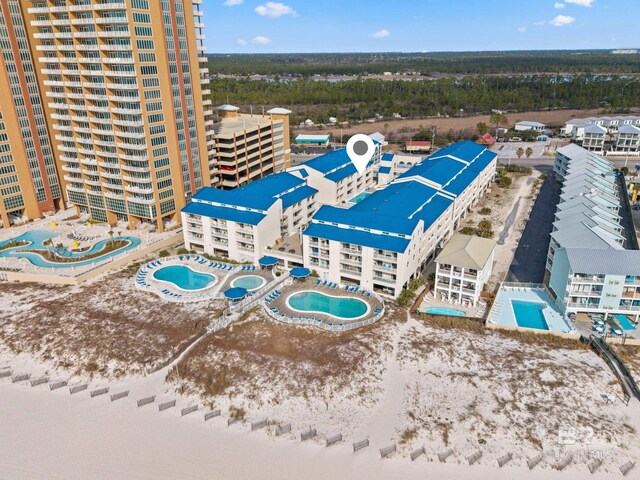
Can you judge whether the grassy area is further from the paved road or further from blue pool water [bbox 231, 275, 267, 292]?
the paved road

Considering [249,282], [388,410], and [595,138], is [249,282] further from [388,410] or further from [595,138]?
[595,138]

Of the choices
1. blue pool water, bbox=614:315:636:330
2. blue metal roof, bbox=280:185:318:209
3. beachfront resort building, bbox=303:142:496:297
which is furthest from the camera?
blue metal roof, bbox=280:185:318:209

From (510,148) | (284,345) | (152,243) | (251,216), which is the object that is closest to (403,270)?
(284,345)

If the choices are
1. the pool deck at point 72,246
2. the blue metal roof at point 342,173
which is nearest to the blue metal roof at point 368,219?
the blue metal roof at point 342,173

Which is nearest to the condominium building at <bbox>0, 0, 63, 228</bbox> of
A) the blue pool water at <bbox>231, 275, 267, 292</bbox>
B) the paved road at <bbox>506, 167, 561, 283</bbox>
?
the blue pool water at <bbox>231, 275, 267, 292</bbox>

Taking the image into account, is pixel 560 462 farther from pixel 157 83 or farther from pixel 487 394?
pixel 157 83

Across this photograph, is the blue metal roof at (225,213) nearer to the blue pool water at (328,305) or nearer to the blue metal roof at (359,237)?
the blue metal roof at (359,237)
